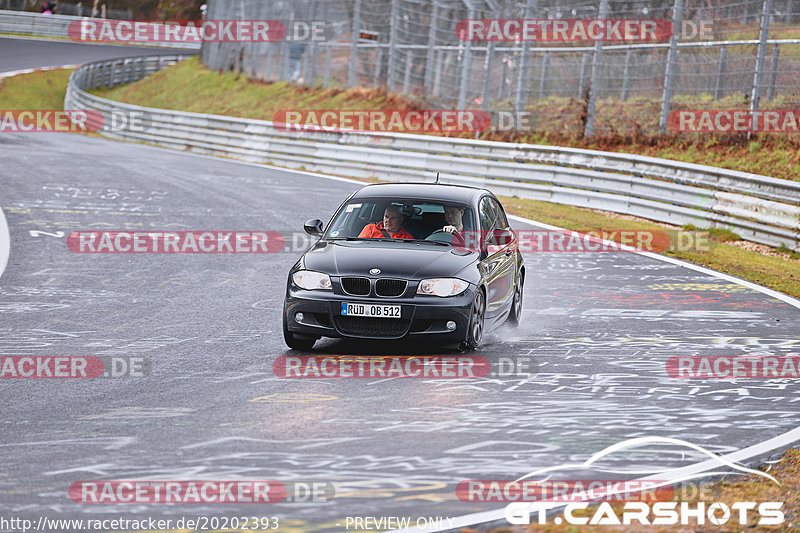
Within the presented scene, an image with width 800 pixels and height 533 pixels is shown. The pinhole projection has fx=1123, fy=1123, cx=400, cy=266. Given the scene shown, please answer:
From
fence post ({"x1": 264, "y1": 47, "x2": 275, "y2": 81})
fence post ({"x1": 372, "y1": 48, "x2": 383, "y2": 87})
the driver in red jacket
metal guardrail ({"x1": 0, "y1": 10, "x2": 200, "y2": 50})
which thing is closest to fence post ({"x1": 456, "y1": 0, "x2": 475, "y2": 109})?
fence post ({"x1": 372, "y1": 48, "x2": 383, "y2": 87})

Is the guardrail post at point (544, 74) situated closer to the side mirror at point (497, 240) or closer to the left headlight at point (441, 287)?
the side mirror at point (497, 240)

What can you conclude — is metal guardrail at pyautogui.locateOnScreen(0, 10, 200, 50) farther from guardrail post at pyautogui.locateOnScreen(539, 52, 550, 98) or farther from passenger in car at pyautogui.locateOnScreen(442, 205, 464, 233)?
passenger in car at pyautogui.locateOnScreen(442, 205, 464, 233)

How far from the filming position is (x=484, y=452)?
21.9ft

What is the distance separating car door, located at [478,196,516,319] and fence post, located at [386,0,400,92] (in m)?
23.4

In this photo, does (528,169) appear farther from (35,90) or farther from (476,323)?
(35,90)

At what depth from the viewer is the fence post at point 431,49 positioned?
106ft

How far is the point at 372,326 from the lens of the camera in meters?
9.50

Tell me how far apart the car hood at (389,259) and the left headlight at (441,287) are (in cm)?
5

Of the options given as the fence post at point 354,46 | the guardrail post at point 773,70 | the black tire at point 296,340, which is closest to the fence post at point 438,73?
the fence post at point 354,46

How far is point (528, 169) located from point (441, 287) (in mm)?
15460


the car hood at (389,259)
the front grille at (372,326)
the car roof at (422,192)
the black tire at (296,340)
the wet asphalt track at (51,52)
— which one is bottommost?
the black tire at (296,340)

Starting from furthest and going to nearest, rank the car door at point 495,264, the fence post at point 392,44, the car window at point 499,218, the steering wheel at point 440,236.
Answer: the fence post at point 392,44, the car window at point 499,218, the steering wheel at point 440,236, the car door at point 495,264

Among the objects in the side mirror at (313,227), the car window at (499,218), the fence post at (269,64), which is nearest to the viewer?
the side mirror at (313,227)

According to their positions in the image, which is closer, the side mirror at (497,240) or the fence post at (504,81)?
the side mirror at (497,240)
